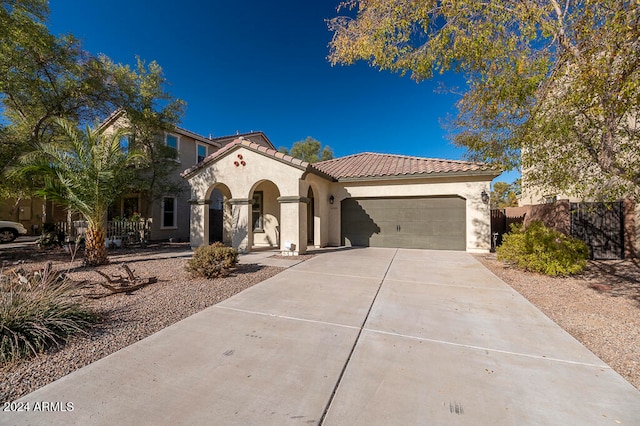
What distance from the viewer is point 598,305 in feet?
15.5

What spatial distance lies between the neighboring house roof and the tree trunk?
3863mm

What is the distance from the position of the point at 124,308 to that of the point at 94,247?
5.18 meters

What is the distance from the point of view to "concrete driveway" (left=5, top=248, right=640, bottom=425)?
2.15 meters

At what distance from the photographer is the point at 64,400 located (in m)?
2.28

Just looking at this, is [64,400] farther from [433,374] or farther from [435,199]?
[435,199]

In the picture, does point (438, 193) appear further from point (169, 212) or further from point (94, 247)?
point (169, 212)

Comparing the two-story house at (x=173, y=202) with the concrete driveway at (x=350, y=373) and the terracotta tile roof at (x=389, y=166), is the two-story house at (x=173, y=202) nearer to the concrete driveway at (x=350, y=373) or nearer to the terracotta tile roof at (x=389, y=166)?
the terracotta tile roof at (x=389, y=166)

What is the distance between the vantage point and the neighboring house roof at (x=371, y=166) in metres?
9.92

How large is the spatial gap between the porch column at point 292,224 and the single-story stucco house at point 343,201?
0.04m

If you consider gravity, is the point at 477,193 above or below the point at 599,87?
below

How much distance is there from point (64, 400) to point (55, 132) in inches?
625

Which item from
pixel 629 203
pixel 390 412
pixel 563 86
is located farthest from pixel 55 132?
pixel 629 203

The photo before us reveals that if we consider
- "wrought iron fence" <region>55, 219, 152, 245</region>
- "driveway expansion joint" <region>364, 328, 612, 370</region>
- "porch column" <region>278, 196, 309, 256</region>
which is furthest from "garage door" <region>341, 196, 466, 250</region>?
"wrought iron fence" <region>55, 219, 152, 245</region>

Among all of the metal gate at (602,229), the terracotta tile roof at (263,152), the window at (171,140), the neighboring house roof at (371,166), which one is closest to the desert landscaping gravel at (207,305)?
the metal gate at (602,229)
